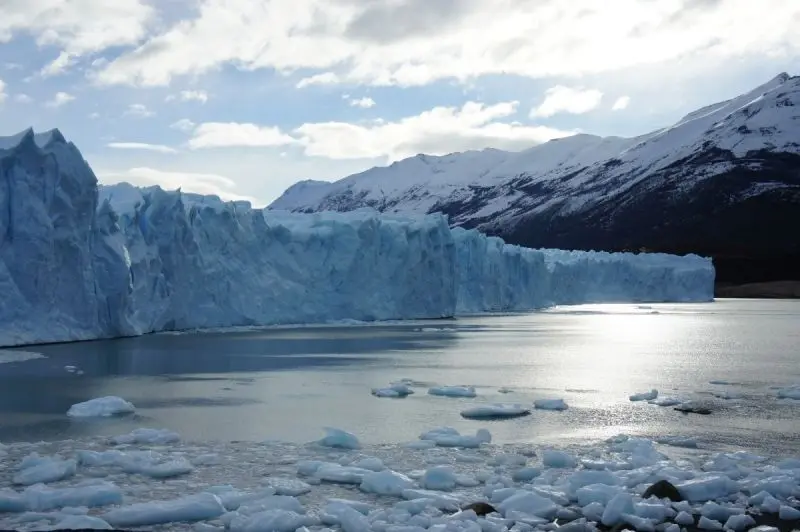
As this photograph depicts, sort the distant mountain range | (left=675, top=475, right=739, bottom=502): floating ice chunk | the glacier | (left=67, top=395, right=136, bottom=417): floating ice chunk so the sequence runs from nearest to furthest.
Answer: (left=675, top=475, right=739, bottom=502): floating ice chunk, (left=67, top=395, right=136, bottom=417): floating ice chunk, the glacier, the distant mountain range

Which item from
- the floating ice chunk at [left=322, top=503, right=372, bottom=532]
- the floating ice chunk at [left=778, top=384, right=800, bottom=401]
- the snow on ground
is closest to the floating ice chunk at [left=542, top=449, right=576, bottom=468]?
the snow on ground

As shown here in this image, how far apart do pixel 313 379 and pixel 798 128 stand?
124 meters

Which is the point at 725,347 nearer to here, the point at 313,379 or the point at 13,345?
the point at 313,379

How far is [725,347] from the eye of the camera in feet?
75.6

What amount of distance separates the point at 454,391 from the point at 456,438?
4.08 meters

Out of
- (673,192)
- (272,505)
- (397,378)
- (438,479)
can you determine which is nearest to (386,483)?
(438,479)

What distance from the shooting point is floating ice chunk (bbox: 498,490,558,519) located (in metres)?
6.45

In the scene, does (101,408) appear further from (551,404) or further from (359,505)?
(551,404)

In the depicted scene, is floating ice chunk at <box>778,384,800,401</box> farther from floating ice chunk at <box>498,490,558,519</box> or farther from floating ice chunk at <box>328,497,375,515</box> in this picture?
floating ice chunk at <box>328,497,375,515</box>

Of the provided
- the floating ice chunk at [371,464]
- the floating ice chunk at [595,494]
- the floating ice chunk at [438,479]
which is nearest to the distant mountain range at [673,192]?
the floating ice chunk at [371,464]

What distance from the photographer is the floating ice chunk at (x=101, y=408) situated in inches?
430

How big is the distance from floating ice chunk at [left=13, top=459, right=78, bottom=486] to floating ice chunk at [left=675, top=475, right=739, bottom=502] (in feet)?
16.6

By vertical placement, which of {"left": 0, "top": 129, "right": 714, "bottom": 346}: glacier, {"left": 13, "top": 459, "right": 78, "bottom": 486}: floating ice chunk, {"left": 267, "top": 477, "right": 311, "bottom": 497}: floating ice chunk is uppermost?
{"left": 0, "top": 129, "right": 714, "bottom": 346}: glacier

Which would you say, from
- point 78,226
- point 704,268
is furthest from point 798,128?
point 78,226
